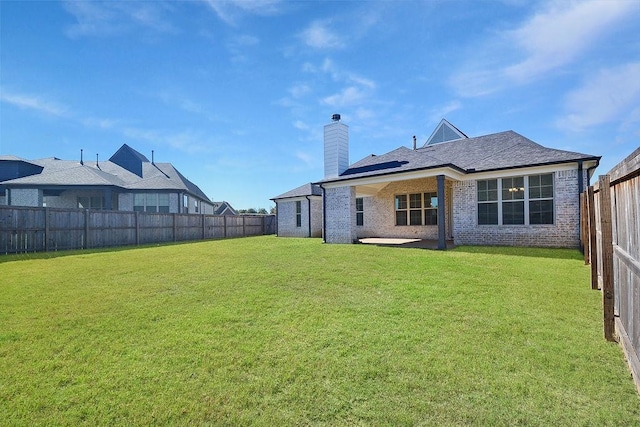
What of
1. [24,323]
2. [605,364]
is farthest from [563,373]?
[24,323]

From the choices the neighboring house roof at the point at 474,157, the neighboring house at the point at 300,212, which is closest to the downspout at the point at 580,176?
the neighboring house roof at the point at 474,157

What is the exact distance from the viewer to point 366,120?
1833 centimetres

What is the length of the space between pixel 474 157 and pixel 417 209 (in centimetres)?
374

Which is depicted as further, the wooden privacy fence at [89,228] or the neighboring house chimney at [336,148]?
the neighboring house chimney at [336,148]

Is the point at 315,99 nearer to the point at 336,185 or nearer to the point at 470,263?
the point at 336,185

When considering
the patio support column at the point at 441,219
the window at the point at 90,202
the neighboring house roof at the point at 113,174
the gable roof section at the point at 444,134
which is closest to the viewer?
the patio support column at the point at 441,219

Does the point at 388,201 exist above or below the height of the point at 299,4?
below

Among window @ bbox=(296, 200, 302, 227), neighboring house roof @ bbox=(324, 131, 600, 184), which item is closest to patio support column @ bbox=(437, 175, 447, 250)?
neighboring house roof @ bbox=(324, 131, 600, 184)

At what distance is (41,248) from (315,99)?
46.5 feet

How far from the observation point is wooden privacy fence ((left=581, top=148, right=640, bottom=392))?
249 cm

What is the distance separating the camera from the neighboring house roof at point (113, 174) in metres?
21.8

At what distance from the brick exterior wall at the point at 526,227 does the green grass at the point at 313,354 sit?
5.09 meters

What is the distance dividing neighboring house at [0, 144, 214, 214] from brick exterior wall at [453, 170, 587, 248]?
72.3ft

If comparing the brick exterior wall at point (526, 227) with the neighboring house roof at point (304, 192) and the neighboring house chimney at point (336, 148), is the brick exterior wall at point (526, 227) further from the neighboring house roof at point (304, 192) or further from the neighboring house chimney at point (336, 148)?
the neighboring house roof at point (304, 192)
